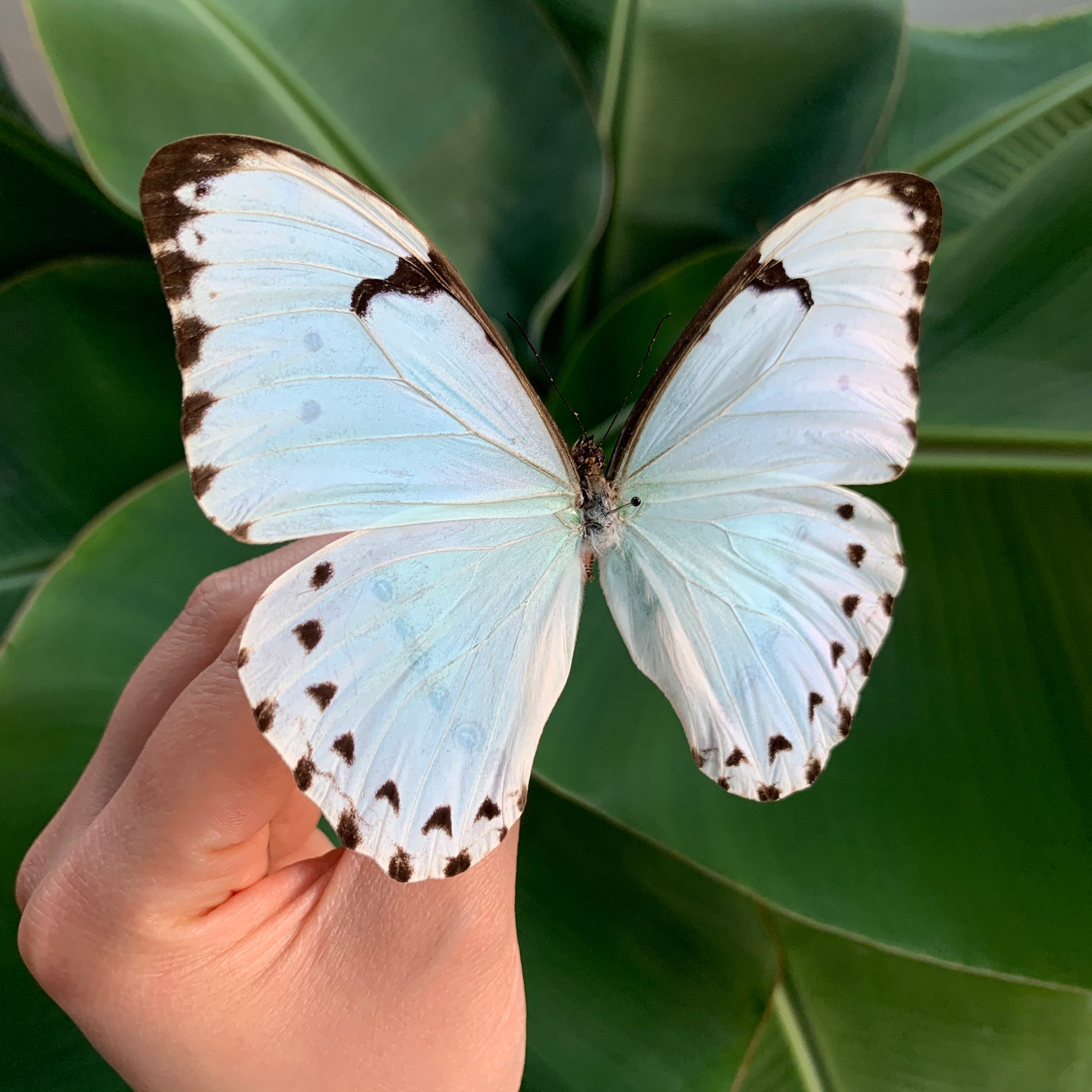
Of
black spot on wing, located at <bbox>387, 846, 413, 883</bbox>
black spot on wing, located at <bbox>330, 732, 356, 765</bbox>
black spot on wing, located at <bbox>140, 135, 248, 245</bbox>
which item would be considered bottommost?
black spot on wing, located at <bbox>387, 846, 413, 883</bbox>

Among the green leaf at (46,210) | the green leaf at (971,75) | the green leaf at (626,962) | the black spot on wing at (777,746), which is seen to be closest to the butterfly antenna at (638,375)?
the black spot on wing at (777,746)

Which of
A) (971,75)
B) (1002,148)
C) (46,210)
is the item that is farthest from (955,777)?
(46,210)

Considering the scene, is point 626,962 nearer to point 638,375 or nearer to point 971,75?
point 638,375

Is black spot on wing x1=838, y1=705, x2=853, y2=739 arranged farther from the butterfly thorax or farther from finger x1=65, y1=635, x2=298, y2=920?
finger x1=65, y1=635, x2=298, y2=920

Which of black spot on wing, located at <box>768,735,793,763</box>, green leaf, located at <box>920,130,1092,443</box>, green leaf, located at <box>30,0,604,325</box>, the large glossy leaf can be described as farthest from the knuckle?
green leaf, located at <box>920,130,1092,443</box>

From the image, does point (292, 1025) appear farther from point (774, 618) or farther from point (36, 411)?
point (36, 411)

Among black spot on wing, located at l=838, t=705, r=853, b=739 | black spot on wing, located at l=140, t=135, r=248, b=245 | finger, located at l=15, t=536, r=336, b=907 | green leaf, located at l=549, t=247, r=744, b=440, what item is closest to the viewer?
black spot on wing, located at l=140, t=135, r=248, b=245

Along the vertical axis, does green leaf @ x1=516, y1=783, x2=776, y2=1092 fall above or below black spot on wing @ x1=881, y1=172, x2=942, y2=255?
below
